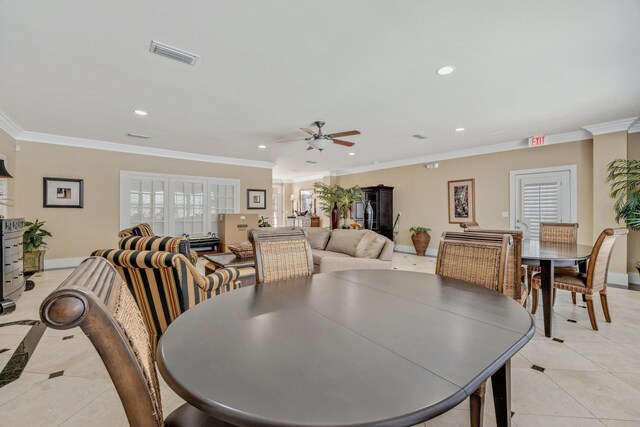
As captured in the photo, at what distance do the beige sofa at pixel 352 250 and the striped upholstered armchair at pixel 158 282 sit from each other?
4.25ft

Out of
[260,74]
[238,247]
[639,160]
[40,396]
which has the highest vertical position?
[260,74]

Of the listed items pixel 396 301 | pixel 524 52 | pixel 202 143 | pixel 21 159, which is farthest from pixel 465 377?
pixel 21 159

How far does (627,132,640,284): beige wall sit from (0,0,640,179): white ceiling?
0.73 metres

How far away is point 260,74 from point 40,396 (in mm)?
3010

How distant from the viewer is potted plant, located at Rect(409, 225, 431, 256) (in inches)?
276

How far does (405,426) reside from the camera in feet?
1.78

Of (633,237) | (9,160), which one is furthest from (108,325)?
(633,237)

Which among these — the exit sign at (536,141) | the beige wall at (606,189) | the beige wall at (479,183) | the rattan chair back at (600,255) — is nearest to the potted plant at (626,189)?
the beige wall at (606,189)

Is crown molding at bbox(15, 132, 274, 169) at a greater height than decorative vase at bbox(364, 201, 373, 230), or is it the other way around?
crown molding at bbox(15, 132, 274, 169)

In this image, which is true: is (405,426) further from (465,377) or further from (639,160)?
(639,160)

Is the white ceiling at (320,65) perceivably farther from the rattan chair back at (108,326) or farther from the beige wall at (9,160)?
the rattan chair back at (108,326)

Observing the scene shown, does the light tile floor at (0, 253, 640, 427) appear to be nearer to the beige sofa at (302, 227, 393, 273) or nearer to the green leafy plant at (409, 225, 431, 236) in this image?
the beige sofa at (302, 227, 393, 273)

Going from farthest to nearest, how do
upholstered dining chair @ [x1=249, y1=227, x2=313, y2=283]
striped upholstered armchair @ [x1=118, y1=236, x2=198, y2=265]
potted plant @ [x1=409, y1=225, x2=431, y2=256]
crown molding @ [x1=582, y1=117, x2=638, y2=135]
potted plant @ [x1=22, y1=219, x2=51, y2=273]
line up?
potted plant @ [x1=409, y1=225, x2=431, y2=256], potted plant @ [x1=22, y1=219, x2=51, y2=273], crown molding @ [x1=582, y1=117, x2=638, y2=135], striped upholstered armchair @ [x1=118, y1=236, x2=198, y2=265], upholstered dining chair @ [x1=249, y1=227, x2=313, y2=283]

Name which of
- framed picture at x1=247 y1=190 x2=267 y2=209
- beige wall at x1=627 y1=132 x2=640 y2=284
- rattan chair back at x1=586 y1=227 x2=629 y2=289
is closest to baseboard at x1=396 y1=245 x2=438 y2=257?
beige wall at x1=627 y1=132 x2=640 y2=284
